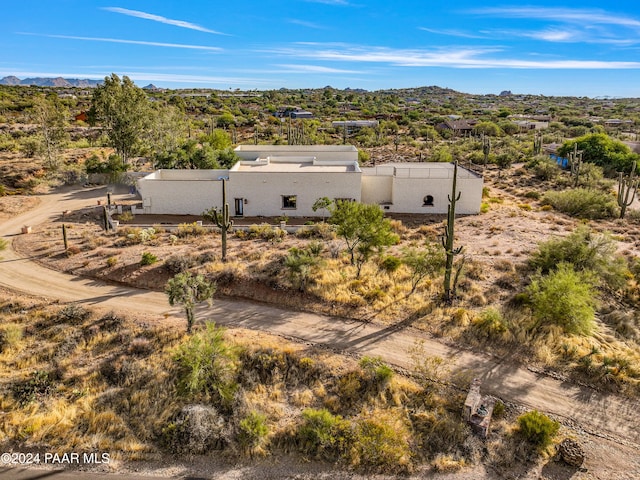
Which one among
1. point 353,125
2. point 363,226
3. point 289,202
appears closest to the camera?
point 363,226

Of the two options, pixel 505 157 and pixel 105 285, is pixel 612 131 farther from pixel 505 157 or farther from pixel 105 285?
pixel 105 285

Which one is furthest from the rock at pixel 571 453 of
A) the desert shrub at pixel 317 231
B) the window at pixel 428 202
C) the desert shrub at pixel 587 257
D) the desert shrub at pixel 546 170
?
the desert shrub at pixel 546 170

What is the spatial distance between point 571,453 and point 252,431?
9244mm

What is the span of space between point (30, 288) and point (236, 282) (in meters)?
9.84

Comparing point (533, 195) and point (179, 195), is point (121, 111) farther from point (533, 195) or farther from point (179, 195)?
point (533, 195)

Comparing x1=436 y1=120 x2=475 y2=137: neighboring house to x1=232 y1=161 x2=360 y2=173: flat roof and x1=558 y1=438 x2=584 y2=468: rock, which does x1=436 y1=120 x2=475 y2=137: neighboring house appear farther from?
x1=558 y1=438 x2=584 y2=468: rock

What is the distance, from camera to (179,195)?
108 ft

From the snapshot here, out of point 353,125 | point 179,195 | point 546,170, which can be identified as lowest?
point 179,195

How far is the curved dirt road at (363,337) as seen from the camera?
14.7 m

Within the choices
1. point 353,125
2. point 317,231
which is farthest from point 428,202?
point 353,125

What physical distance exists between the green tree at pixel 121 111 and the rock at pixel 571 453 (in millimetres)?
45321

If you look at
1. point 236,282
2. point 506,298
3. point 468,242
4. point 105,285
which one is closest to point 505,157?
point 468,242

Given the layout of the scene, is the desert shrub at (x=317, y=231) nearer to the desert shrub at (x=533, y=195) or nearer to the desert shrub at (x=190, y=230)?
the desert shrub at (x=190, y=230)

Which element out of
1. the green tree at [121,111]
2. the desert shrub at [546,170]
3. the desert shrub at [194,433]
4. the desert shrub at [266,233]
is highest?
the green tree at [121,111]
